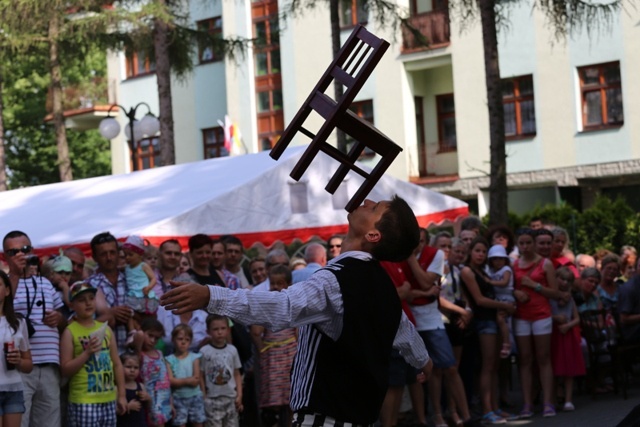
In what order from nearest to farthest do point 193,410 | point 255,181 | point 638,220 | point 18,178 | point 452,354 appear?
point 193,410
point 452,354
point 255,181
point 638,220
point 18,178

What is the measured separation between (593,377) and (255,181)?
16.1ft

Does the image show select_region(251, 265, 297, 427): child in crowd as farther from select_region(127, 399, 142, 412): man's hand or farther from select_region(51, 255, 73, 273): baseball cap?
select_region(51, 255, 73, 273): baseball cap

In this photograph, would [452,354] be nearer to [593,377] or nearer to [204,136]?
[593,377]

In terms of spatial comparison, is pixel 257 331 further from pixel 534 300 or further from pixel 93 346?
pixel 534 300

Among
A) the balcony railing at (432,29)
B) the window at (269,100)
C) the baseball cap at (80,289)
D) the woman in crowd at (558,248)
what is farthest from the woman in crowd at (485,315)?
the window at (269,100)

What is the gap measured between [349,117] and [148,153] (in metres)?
39.0

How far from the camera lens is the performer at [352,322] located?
187 inches

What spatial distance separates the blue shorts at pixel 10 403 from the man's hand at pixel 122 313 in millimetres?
1338

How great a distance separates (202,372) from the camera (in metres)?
10.8

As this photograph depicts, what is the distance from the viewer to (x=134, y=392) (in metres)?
9.90

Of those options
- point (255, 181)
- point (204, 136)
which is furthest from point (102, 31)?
point (204, 136)

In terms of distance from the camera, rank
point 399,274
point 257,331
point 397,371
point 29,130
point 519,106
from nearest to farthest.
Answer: point 397,371 < point 399,274 < point 257,331 < point 519,106 < point 29,130

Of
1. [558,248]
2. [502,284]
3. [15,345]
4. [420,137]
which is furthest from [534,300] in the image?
[420,137]

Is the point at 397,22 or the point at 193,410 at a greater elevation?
the point at 397,22
